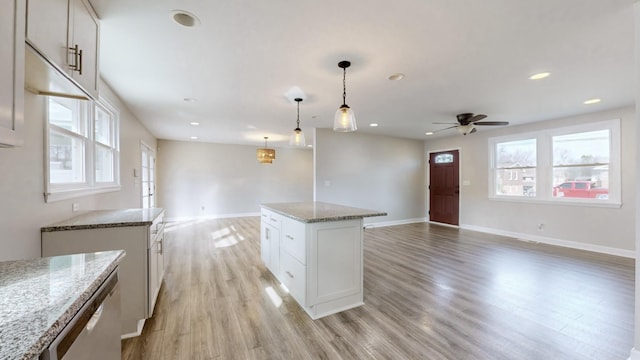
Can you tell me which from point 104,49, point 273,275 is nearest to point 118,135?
point 104,49

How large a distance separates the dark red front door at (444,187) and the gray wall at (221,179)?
4.42 m

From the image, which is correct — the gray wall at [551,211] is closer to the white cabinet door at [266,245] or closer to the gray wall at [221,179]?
the gray wall at [221,179]

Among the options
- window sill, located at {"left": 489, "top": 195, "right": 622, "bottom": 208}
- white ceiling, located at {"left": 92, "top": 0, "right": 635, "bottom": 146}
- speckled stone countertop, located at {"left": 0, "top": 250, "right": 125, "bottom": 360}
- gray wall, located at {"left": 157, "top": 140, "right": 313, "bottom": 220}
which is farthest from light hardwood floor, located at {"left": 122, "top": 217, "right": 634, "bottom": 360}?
gray wall, located at {"left": 157, "top": 140, "right": 313, "bottom": 220}

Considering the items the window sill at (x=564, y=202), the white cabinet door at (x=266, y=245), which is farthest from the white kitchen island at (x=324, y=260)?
the window sill at (x=564, y=202)

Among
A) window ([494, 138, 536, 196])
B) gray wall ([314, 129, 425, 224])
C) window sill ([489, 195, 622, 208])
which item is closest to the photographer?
window sill ([489, 195, 622, 208])

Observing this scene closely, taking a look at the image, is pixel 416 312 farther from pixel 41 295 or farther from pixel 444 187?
pixel 444 187

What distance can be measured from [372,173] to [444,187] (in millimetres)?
2207

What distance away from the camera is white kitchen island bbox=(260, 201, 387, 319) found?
7.55 ft

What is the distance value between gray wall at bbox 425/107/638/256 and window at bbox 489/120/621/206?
0.12 meters

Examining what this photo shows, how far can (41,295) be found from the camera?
810 mm

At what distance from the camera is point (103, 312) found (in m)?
1.01

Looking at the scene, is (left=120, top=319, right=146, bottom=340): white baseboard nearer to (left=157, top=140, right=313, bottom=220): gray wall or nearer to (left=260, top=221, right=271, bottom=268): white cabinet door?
(left=260, top=221, right=271, bottom=268): white cabinet door

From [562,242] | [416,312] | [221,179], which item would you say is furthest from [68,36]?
[562,242]

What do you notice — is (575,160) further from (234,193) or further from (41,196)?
(234,193)
